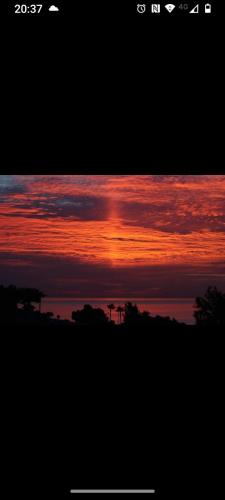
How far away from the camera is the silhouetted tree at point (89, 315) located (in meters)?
1.89

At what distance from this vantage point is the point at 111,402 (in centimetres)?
171

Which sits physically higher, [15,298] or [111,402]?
[15,298]

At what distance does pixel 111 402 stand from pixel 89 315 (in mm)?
374

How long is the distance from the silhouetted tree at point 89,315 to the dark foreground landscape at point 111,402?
10 centimetres

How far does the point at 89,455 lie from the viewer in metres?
1.64

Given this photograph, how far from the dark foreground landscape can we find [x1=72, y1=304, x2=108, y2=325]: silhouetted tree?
104mm

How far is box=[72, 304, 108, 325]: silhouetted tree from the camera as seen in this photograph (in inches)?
74.5
